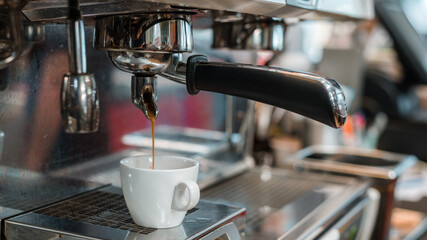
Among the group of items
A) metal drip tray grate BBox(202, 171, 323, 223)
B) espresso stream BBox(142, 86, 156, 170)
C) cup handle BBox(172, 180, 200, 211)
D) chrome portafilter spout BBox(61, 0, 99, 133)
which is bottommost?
metal drip tray grate BBox(202, 171, 323, 223)

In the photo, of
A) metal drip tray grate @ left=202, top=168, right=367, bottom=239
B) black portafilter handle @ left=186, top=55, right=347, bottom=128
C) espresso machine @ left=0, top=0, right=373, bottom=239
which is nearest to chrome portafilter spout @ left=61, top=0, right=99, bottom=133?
espresso machine @ left=0, top=0, right=373, bottom=239

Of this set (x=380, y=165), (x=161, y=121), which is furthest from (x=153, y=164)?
(x=380, y=165)

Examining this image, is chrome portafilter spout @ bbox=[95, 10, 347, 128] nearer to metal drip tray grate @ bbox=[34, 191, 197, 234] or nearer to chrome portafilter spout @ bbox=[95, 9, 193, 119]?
chrome portafilter spout @ bbox=[95, 9, 193, 119]

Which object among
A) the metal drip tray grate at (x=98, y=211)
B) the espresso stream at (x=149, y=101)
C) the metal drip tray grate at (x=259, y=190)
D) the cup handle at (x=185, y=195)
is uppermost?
the espresso stream at (x=149, y=101)

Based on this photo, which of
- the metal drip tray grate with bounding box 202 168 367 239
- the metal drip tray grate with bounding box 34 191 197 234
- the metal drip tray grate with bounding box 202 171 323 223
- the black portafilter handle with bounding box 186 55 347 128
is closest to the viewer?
the black portafilter handle with bounding box 186 55 347 128

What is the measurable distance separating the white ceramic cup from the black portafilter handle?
0.33 ft

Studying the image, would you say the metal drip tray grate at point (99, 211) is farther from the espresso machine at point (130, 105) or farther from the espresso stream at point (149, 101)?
the espresso stream at point (149, 101)

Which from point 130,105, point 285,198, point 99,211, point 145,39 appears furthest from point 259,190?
point 145,39

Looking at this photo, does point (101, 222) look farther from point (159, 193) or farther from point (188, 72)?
point (188, 72)

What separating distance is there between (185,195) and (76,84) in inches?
6.8

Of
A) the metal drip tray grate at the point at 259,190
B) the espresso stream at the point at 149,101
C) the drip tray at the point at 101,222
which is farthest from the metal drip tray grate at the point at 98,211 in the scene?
the metal drip tray grate at the point at 259,190

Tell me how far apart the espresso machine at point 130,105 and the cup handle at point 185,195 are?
0.10 feet

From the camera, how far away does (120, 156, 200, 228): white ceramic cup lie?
0.60 m

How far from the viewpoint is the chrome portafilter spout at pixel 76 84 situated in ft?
1.76
